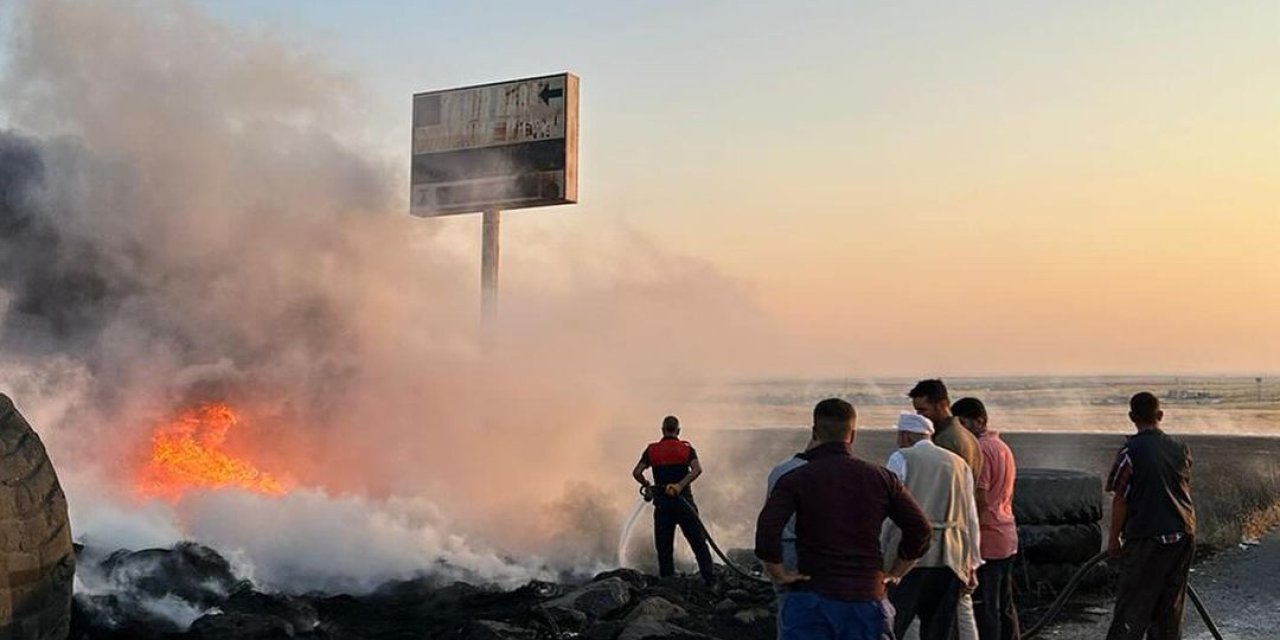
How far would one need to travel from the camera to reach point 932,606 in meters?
6.20

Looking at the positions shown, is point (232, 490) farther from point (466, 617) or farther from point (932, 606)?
point (932, 606)

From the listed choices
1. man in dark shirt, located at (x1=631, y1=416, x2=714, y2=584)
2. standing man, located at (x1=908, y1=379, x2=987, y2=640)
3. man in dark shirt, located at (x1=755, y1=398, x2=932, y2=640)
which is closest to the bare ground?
standing man, located at (x1=908, y1=379, x2=987, y2=640)

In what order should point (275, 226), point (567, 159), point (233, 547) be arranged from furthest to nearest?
point (567, 159), point (275, 226), point (233, 547)

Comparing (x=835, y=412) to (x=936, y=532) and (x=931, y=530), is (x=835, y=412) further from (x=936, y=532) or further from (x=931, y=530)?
(x=936, y=532)

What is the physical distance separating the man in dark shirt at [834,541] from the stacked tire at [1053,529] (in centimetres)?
596

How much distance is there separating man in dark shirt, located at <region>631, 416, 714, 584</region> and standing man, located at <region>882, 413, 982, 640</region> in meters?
5.01

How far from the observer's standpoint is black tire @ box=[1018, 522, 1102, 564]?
10039mm

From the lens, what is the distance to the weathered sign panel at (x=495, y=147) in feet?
59.5

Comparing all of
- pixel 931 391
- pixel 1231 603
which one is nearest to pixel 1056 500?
pixel 1231 603

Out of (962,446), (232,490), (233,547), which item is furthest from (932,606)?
(232,490)

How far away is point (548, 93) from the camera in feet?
59.8

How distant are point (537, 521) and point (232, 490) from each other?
467 centimetres

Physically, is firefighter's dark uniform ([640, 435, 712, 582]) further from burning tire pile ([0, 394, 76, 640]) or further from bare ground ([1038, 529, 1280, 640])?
burning tire pile ([0, 394, 76, 640])

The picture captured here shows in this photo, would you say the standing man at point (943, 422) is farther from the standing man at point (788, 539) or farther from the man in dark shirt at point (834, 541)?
the man in dark shirt at point (834, 541)
